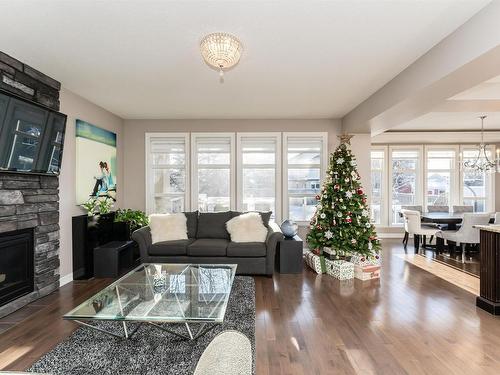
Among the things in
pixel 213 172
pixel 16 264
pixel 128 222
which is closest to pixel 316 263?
pixel 213 172

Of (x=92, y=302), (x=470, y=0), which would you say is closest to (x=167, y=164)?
(x=92, y=302)

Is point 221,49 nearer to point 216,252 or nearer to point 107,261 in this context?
point 216,252

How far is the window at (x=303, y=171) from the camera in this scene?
244 inches

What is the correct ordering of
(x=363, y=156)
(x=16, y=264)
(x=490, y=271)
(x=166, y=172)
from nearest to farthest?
(x=490, y=271)
(x=16, y=264)
(x=363, y=156)
(x=166, y=172)

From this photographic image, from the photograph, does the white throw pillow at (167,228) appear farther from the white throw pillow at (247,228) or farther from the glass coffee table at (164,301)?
the glass coffee table at (164,301)

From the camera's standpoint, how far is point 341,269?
14.6 feet

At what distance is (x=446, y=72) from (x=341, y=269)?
2.90m

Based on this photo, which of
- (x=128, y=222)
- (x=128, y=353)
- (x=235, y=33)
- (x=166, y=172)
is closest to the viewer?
(x=128, y=353)

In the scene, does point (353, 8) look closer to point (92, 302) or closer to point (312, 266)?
point (92, 302)

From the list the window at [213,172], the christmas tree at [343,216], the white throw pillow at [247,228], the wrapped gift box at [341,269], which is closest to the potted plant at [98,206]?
the window at [213,172]

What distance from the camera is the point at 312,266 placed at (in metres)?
4.95

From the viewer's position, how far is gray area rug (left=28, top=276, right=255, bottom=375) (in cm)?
219

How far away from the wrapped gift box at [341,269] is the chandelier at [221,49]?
3.34 meters

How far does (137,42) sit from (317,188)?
14.5 ft
